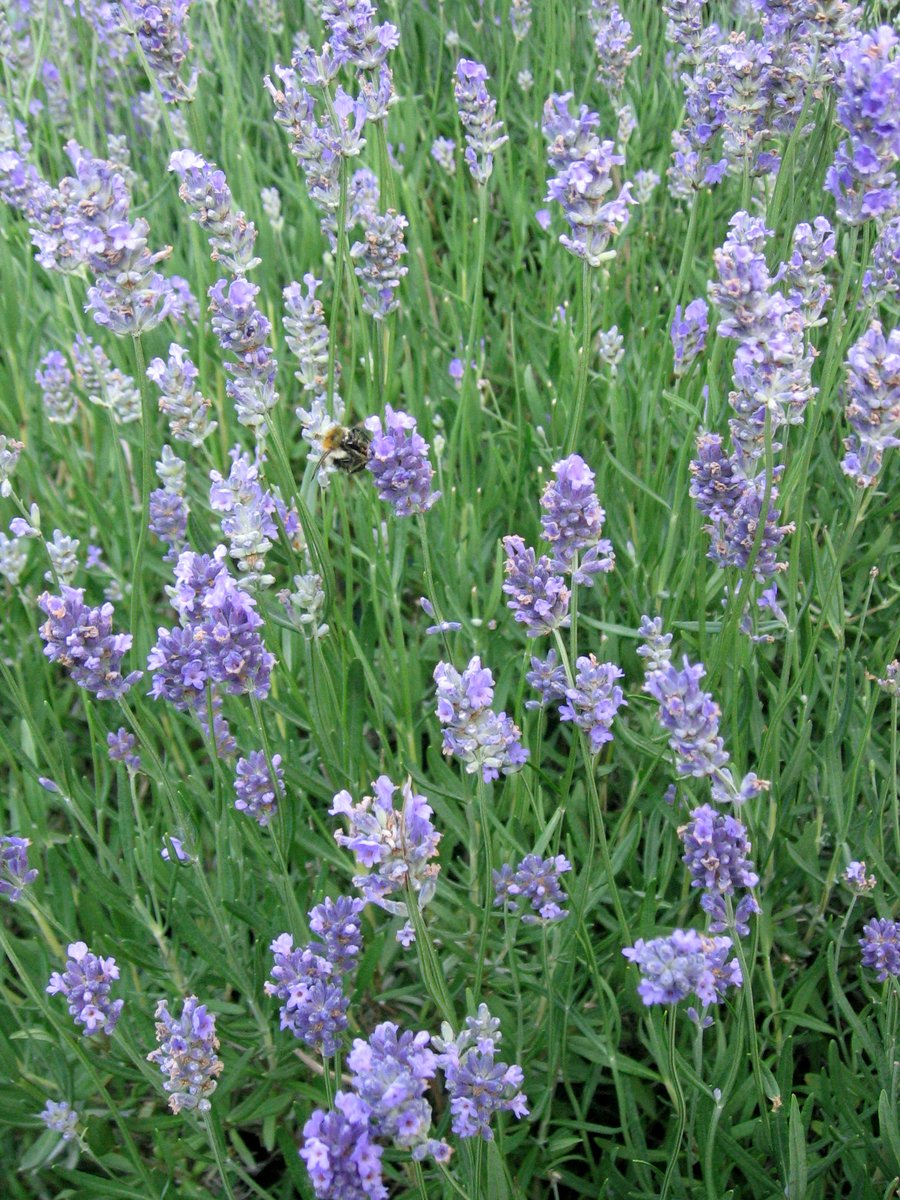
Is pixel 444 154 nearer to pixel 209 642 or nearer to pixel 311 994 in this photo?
pixel 209 642

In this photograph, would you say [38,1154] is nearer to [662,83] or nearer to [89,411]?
[89,411]

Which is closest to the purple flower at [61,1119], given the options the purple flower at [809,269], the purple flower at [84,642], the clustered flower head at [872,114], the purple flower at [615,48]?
the purple flower at [84,642]

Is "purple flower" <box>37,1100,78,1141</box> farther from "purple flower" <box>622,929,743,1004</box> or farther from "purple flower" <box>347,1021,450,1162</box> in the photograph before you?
"purple flower" <box>622,929,743,1004</box>

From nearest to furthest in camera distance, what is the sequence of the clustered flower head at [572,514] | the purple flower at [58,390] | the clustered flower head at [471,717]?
the clustered flower head at [471,717]
the clustered flower head at [572,514]
the purple flower at [58,390]

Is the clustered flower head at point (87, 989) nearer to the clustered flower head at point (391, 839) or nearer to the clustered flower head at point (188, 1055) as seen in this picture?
the clustered flower head at point (188, 1055)

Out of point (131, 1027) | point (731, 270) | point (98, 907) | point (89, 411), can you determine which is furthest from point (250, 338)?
point (89, 411)

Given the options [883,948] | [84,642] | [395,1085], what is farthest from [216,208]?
[883,948]
